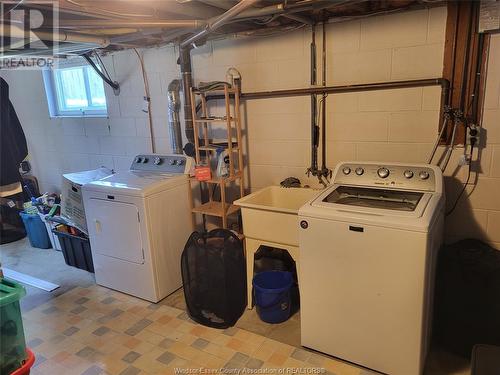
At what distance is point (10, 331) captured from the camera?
1859 mm

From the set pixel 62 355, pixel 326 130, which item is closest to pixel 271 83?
pixel 326 130

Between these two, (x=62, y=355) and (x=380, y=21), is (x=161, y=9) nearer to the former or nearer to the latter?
(x=380, y=21)

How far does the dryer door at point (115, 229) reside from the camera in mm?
2660

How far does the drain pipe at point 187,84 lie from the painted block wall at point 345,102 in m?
0.12

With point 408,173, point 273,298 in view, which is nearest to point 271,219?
point 273,298

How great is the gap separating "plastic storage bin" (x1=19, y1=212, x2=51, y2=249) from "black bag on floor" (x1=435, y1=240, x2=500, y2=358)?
3.63 metres

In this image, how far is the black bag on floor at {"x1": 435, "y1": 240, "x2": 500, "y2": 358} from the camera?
6.28 feet

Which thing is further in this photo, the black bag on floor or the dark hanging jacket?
the dark hanging jacket

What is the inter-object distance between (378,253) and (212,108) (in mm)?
1868

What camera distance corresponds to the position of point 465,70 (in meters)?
2.12

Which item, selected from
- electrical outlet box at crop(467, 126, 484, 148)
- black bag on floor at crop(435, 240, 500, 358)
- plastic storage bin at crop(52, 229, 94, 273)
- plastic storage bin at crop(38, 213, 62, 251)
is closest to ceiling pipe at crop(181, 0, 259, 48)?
electrical outlet box at crop(467, 126, 484, 148)

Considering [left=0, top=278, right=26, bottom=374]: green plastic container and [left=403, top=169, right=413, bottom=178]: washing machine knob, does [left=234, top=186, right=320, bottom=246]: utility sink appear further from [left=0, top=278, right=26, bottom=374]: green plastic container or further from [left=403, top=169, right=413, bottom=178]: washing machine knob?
[left=0, top=278, right=26, bottom=374]: green plastic container

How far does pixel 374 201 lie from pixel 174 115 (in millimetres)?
1852

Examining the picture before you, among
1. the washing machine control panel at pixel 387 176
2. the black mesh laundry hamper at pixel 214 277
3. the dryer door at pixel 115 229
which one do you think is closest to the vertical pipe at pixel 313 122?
the washing machine control panel at pixel 387 176
